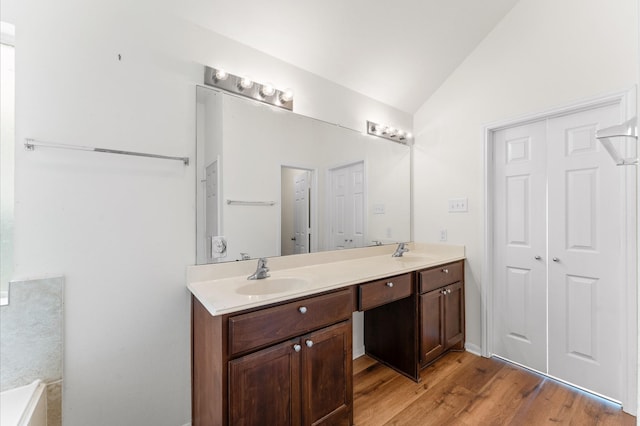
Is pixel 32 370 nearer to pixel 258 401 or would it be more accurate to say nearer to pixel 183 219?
pixel 183 219

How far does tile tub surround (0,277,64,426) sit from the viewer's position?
3.74 feet

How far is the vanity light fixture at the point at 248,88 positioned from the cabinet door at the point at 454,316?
1936 mm

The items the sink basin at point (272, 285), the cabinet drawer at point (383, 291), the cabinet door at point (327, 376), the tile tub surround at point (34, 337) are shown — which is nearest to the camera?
the tile tub surround at point (34, 337)

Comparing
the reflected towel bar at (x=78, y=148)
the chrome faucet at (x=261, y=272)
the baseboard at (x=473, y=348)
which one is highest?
the reflected towel bar at (x=78, y=148)

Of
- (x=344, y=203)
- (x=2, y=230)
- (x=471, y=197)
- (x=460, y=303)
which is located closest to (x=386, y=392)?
(x=460, y=303)

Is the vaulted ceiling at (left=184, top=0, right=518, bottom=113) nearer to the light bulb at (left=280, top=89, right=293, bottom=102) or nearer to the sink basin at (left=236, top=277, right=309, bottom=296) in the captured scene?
the light bulb at (left=280, top=89, right=293, bottom=102)

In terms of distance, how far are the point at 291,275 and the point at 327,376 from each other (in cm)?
60

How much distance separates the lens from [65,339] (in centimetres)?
125

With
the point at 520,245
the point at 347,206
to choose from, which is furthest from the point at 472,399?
the point at 347,206

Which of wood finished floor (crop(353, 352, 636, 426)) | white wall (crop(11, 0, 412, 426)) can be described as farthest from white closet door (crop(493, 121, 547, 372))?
white wall (crop(11, 0, 412, 426))

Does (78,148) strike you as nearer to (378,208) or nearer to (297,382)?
(297,382)

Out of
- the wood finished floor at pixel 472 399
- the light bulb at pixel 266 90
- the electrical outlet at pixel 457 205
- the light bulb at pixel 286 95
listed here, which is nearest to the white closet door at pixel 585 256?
the wood finished floor at pixel 472 399

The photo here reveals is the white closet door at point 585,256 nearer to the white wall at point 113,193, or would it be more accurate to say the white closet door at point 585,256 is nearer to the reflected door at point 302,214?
the reflected door at point 302,214

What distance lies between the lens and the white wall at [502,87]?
5.75ft
